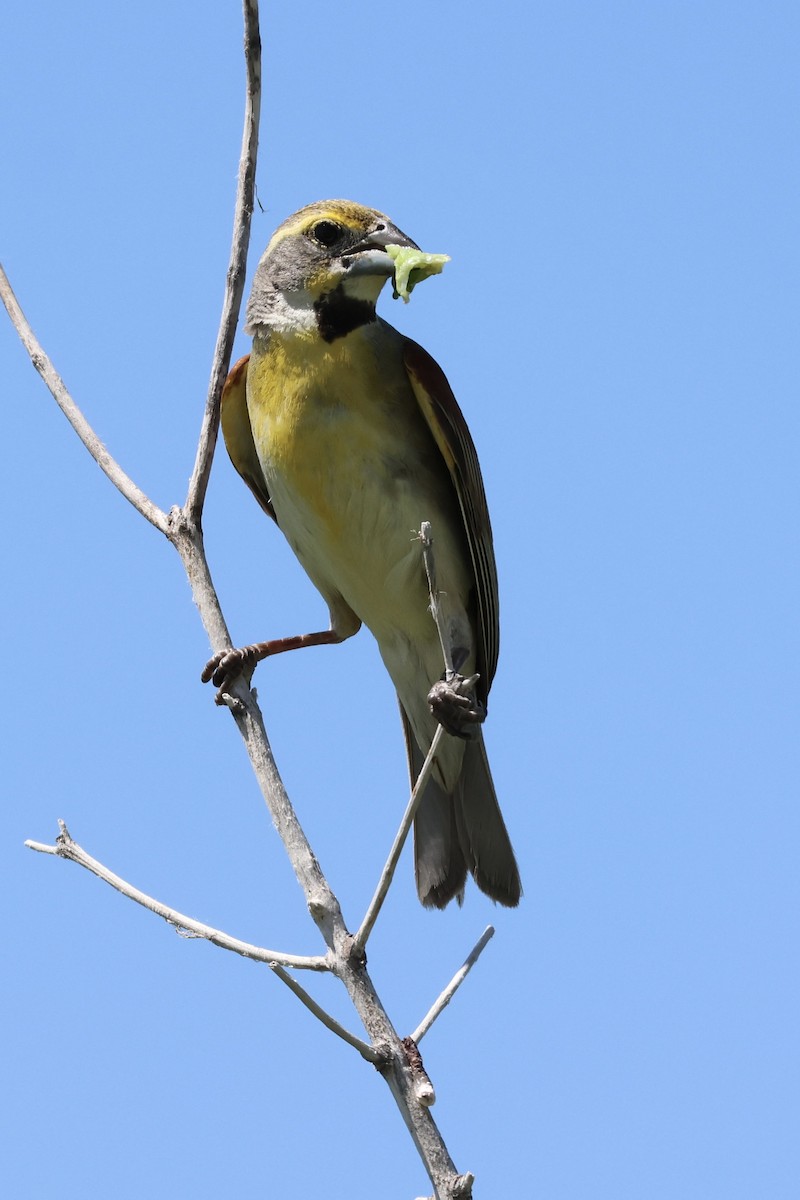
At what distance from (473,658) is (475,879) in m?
0.89

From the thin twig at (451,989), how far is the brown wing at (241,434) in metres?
2.57

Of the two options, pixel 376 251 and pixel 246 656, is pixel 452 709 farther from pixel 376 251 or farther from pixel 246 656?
pixel 376 251

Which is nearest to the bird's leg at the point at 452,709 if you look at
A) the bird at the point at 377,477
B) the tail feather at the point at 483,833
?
the bird at the point at 377,477

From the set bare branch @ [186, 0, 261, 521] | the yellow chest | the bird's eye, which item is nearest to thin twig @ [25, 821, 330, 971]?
bare branch @ [186, 0, 261, 521]

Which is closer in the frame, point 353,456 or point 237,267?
point 237,267

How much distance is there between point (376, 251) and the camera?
508cm

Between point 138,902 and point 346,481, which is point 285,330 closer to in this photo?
point 346,481

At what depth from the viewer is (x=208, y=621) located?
3.83m

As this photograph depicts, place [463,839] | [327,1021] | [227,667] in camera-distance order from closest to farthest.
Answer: [327,1021]
[227,667]
[463,839]

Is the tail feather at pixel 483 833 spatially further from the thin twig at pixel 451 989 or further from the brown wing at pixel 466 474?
the thin twig at pixel 451 989

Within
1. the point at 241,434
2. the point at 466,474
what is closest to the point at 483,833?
the point at 466,474

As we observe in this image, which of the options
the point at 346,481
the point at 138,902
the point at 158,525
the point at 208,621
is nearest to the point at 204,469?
the point at 158,525

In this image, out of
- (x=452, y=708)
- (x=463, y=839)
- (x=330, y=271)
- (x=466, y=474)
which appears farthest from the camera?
(x=463, y=839)

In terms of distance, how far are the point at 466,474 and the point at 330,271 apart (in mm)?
924
